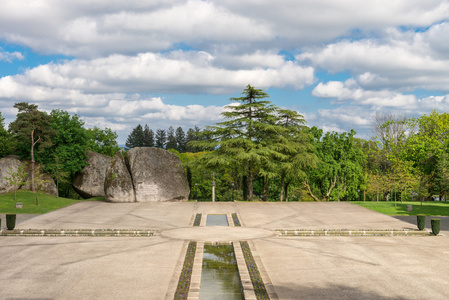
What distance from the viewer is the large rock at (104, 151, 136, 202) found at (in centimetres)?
4091

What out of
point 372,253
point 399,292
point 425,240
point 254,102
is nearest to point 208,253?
point 372,253

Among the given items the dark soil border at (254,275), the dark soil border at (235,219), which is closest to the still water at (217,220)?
the dark soil border at (235,219)

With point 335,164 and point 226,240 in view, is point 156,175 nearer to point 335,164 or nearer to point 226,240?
point 226,240

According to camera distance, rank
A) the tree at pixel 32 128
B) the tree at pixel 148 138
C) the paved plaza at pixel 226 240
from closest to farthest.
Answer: the paved plaza at pixel 226 240 < the tree at pixel 32 128 < the tree at pixel 148 138

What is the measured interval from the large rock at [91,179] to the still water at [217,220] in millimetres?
23024

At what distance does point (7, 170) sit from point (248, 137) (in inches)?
1047

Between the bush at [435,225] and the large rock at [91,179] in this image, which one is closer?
the bush at [435,225]

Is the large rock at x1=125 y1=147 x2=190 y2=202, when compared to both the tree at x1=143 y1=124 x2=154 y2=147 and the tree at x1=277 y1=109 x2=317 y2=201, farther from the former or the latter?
the tree at x1=143 y1=124 x2=154 y2=147

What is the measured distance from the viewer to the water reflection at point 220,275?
14156 mm

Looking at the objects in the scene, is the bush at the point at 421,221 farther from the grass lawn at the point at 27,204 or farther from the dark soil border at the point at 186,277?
the grass lawn at the point at 27,204

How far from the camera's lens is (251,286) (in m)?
14.4

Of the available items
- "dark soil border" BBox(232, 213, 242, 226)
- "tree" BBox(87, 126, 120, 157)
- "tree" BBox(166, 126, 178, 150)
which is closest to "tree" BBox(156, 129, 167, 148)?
"tree" BBox(166, 126, 178, 150)

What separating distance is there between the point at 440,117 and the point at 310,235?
42.3 meters

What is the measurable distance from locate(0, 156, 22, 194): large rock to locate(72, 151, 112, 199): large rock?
7.11 metres
